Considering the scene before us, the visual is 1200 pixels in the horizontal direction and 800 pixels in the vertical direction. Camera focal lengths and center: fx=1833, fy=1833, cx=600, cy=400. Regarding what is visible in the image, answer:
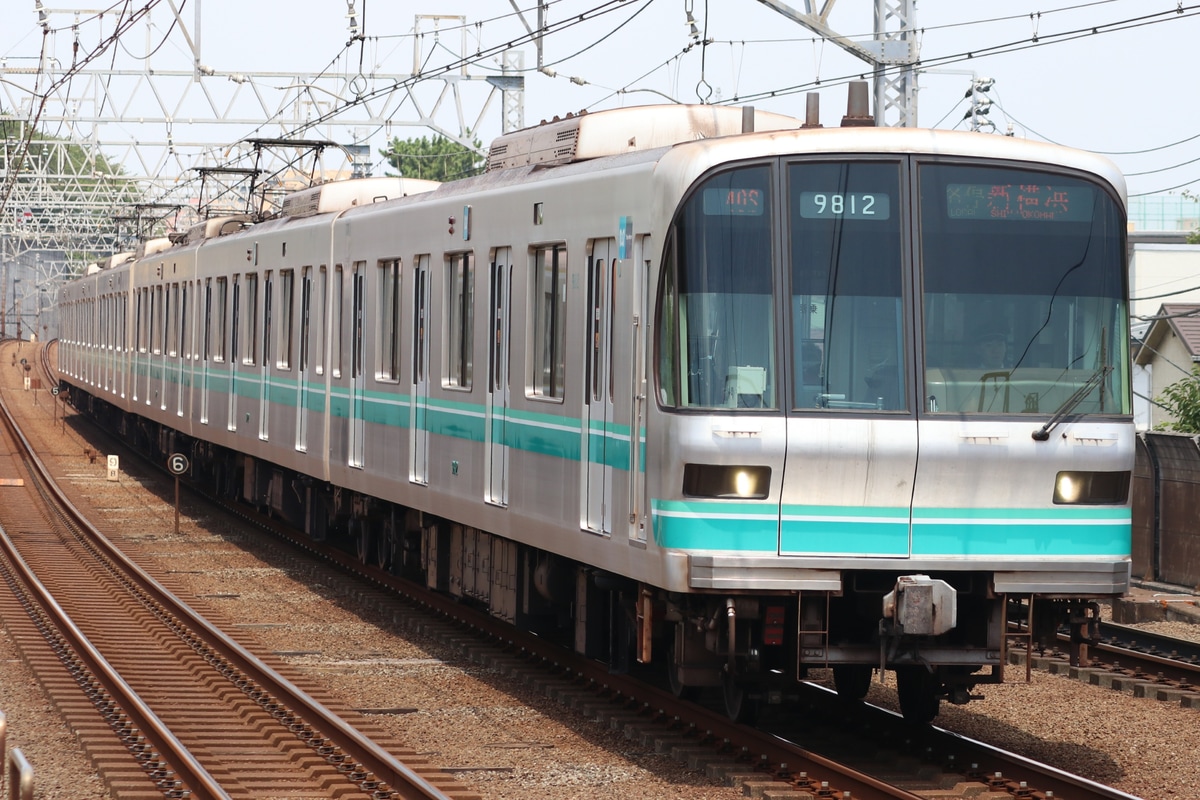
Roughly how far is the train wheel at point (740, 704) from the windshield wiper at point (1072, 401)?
2.06 meters

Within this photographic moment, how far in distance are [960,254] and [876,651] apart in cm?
189

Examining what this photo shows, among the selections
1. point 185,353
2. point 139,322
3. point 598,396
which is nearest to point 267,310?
point 185,353

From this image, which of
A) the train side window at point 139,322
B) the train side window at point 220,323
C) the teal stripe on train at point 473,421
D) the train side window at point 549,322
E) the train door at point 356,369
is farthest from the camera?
the train side window at point 139,322

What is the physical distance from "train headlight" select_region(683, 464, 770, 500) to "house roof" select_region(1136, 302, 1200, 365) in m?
23.4

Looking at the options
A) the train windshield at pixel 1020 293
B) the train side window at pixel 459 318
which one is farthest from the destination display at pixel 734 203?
the train side window at pixel 459 318

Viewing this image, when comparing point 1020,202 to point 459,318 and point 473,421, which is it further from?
point 459,318

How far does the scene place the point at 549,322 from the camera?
1069 cm

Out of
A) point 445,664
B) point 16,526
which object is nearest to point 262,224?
point 16,526

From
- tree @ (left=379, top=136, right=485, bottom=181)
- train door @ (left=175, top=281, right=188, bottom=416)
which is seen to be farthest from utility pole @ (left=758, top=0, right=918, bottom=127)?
tree @ (left=379, top=136, right=485, bottom=181)

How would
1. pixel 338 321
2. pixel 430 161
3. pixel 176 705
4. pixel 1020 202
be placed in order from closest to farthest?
pixel 1020 202 < pixel 176 705 < pixel 338 321 < pixel 430 161

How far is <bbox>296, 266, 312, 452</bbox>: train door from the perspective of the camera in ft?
56.4

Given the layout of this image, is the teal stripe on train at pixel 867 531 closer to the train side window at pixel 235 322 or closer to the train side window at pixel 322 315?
the train side window at pixel 322 315

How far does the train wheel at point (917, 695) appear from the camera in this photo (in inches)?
374

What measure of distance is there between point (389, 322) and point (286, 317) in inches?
168
